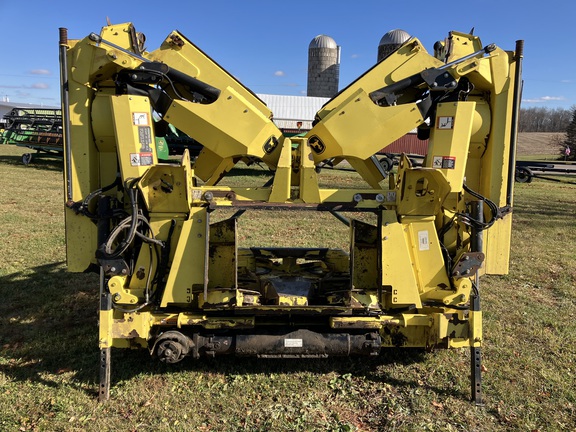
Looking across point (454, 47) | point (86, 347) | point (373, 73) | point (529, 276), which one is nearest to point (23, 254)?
point (86, 347)

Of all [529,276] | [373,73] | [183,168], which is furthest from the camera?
[529,276]

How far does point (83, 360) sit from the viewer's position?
13.1 feet

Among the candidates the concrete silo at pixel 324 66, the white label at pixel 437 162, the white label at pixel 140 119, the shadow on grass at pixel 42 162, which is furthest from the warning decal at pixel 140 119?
the concrete silo at pixel 324 66

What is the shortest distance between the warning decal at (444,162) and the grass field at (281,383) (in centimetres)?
171

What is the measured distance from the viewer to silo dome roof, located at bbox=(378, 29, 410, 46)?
111 feet

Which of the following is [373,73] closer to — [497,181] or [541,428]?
[497,181]

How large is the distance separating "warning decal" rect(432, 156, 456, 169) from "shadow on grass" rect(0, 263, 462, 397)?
1.72 meters

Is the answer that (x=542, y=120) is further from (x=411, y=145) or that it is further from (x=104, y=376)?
(x=104, y=376)

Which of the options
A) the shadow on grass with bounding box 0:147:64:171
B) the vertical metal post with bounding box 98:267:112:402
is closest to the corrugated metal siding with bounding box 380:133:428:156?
the shadow on grass with bounding box 0:147:64:171

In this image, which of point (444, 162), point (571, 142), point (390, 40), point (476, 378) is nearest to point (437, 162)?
point (444, 162)

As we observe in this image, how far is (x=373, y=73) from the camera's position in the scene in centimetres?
391

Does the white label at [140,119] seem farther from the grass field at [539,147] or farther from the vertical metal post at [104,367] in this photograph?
the grass field at [539,147]

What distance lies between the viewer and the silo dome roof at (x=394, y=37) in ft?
111

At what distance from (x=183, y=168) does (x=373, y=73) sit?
1773mm
